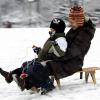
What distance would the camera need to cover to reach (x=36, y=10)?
51.8 m

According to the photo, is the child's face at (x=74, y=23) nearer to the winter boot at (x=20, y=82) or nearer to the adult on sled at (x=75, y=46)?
the adult on sled at (x=75, y=46)

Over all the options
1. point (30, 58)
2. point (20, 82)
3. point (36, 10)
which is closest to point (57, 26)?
point (20, 82)

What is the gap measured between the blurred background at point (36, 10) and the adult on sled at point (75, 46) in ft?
133

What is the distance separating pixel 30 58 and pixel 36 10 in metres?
41.7

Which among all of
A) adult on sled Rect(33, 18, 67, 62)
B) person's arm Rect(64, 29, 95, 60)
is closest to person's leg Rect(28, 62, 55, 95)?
adult on sled Rect(33, 18, 67, 62)

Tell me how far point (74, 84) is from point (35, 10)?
1778 inches

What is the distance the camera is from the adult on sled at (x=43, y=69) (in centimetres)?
622

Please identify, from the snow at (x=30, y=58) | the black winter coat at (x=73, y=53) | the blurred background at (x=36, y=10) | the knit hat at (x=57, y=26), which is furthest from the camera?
the blurred background at (x=36, y=10)

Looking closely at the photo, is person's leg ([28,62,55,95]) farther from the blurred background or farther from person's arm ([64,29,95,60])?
the blurred background

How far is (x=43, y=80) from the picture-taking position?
6.25m

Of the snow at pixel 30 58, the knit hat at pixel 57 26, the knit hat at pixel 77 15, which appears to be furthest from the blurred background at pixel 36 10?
the knit hat at pixel 57 26

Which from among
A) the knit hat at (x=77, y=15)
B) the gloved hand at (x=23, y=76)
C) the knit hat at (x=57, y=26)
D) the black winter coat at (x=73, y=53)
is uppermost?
the knit hat at (x=77, y=15)

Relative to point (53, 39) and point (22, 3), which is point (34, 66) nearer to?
point (53, 39)

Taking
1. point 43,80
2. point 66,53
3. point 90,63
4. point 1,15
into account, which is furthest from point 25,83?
point 1,15
